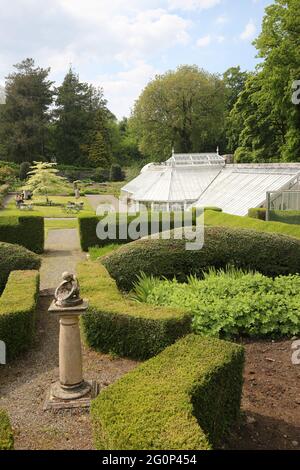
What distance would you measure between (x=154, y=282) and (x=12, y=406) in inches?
156

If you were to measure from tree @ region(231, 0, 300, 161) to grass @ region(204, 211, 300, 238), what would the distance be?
14.6 m

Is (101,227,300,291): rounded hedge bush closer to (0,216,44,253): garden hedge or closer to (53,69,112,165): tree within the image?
(0,216,44,253): garden hedge

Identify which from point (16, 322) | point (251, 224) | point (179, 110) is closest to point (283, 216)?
point (251, 224)

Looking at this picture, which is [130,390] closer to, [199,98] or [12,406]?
[12,406]

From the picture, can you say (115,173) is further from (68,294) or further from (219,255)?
(68,294)

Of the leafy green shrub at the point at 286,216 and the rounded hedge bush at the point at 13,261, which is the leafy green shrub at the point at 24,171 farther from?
the rounded hedge bush at the point at 13,261

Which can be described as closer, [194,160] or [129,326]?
[129,326]

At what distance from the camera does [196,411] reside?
3.73m

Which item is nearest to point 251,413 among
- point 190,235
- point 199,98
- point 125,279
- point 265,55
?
point 125,279

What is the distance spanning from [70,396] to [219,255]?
5.46m

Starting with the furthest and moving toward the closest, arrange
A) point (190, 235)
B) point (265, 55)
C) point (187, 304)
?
point (265, 55)
point (190, 235)
point (187, 304)

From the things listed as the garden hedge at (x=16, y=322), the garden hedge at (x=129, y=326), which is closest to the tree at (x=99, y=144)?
the garden hedge at (x=16, y=322)

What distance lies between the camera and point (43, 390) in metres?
5.26

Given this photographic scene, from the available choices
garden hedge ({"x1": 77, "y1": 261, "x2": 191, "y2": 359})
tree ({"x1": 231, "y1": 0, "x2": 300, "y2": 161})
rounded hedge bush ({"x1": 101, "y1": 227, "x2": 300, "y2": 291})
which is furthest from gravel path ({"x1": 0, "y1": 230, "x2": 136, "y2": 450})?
tree ({"x1": 231, "y1": 0, "x2": 300, "y2": 161})
